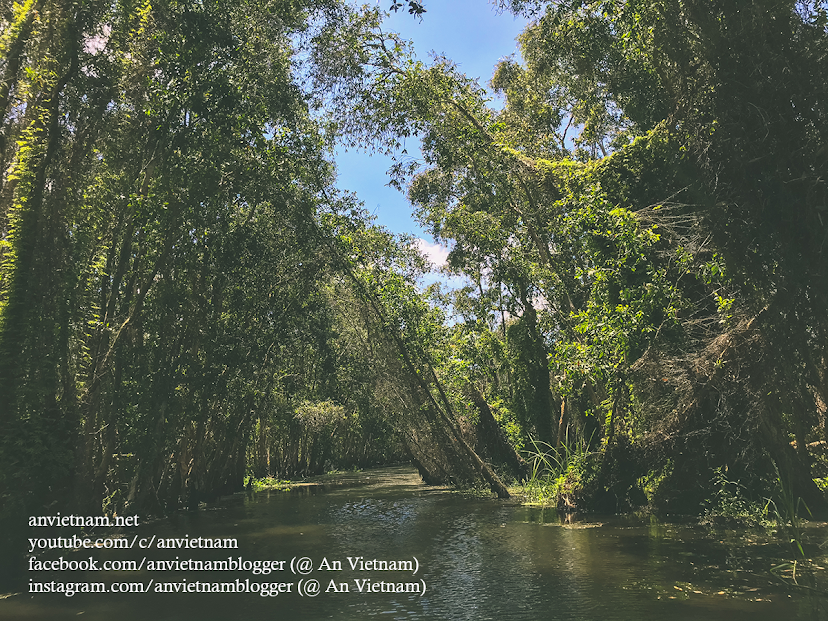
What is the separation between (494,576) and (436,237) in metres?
14.1

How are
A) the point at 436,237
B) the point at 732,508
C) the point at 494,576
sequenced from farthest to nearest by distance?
the point at 436,237
the point at 732,508
the point at 494,576

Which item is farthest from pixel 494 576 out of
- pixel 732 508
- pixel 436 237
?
pixel 436 237

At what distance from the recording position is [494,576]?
7.29 metres

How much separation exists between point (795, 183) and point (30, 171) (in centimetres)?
1021

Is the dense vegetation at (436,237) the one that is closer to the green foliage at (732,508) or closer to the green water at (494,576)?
the green foliage at (732,508)

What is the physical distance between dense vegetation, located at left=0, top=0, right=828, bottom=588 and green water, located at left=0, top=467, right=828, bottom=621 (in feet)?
4.63

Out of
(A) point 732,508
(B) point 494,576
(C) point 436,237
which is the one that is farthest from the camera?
(C) point 436,237

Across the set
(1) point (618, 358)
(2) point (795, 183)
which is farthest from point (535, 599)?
(1) point (618, 358)

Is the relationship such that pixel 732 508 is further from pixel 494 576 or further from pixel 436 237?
pixel 436 237

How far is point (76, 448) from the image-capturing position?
369 inches

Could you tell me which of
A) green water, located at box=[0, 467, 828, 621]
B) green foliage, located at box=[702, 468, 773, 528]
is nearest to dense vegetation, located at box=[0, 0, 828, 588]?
green foliage, located at box=[702, 468, 773, 528]

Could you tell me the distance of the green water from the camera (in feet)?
18.8

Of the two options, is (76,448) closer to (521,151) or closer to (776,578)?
(776,578)

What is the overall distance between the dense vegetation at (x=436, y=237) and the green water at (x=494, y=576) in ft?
4.63
